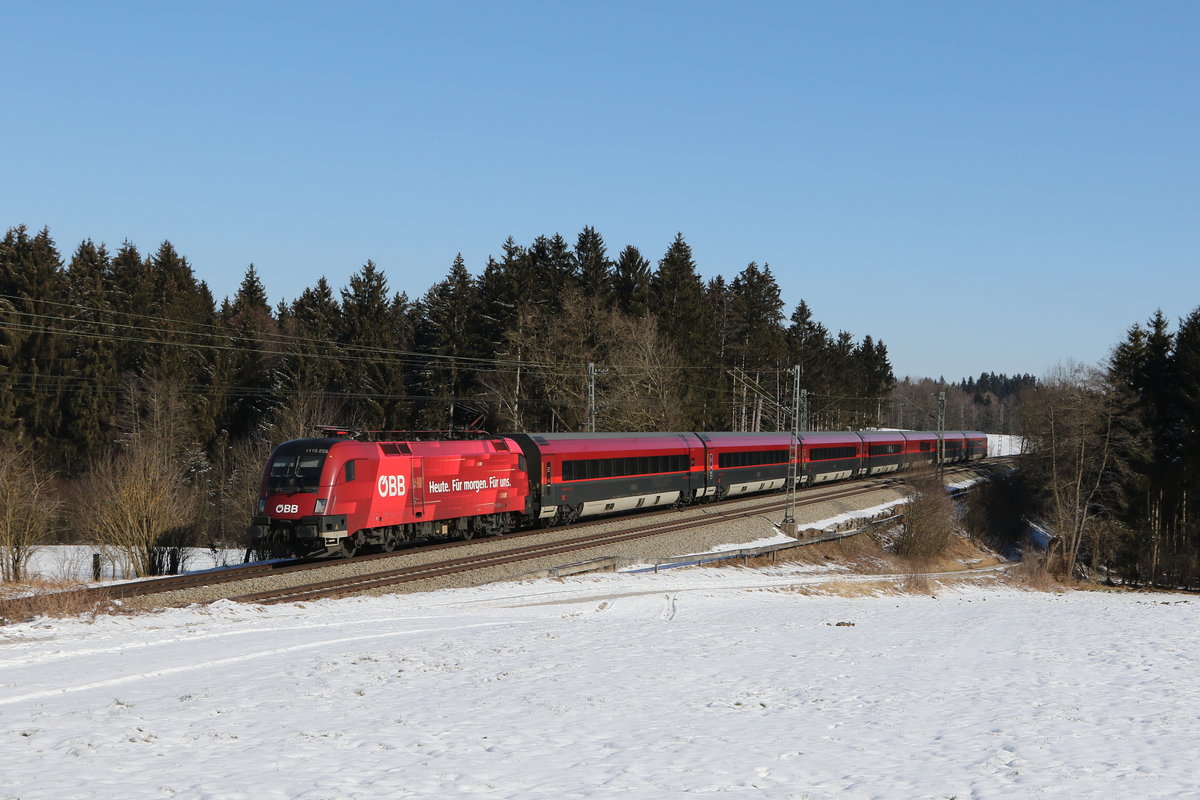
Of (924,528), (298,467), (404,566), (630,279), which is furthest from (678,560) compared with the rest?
(630,279)

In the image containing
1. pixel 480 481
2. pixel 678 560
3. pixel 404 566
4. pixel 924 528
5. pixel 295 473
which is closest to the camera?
pixel 295 473

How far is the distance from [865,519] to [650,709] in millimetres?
38754

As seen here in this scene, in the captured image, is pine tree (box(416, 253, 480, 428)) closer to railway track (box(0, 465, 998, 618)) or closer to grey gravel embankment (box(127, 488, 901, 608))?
grey gravel embankment (box(127, 488, 901, 608))

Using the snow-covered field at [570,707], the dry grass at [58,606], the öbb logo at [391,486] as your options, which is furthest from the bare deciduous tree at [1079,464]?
the dry grass at [58,606]

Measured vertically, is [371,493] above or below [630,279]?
below

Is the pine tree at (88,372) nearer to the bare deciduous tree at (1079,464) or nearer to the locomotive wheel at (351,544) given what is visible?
the locomotive wheel at (351,544)

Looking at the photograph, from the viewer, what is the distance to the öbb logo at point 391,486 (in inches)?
1073

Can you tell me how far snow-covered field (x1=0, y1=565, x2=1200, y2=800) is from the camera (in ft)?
32.2

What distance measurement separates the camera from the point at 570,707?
516 inches

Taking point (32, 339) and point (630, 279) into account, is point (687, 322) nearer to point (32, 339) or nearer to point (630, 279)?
point (630, 279)

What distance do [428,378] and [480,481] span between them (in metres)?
40.5

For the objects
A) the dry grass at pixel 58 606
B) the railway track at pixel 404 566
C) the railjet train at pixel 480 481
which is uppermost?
the railjet train at pixel 480 481

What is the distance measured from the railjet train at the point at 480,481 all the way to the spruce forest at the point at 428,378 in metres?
6.08

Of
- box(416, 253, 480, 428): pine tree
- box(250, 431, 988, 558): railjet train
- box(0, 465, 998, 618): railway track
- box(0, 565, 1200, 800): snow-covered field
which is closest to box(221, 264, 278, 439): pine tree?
box(416, 253, 480, 428): pine tree
